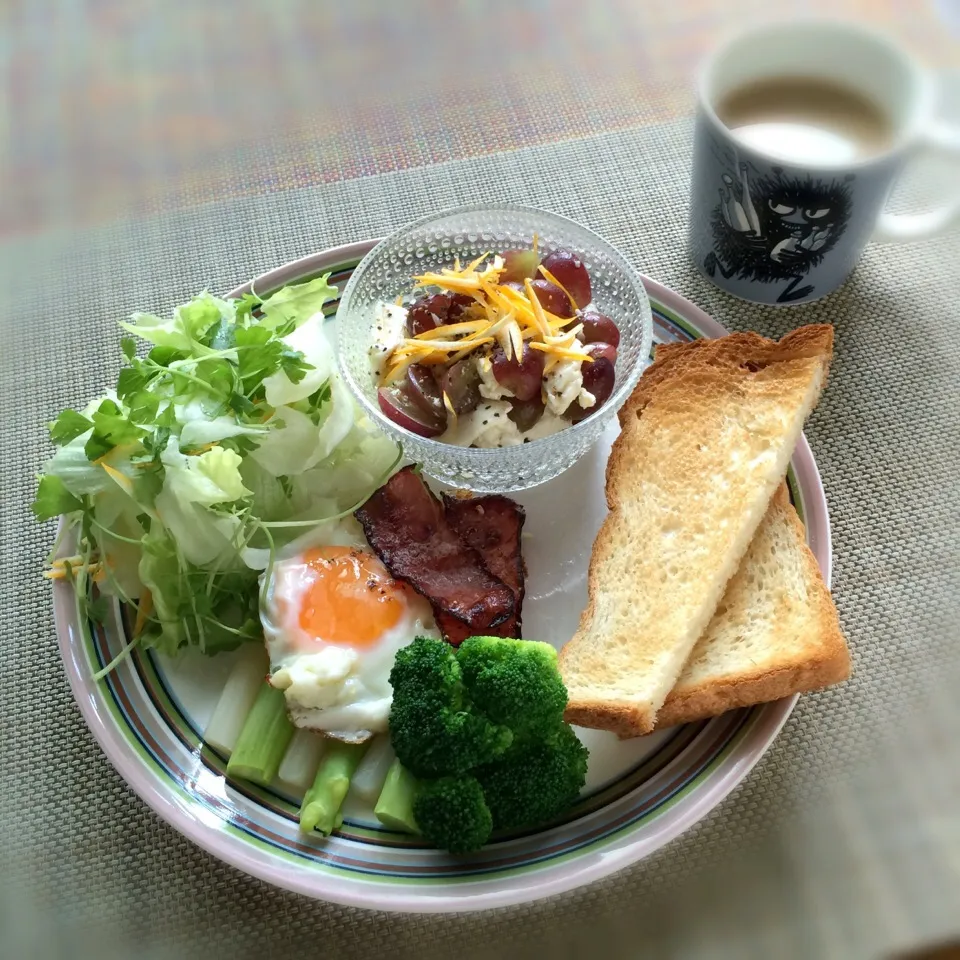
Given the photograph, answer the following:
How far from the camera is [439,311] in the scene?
220 cm

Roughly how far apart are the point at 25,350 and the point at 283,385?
1.19m

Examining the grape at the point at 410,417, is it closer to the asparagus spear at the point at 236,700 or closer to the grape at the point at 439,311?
the grape at the point at 439,311

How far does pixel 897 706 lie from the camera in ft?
7.17

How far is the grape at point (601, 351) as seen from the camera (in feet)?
7.17

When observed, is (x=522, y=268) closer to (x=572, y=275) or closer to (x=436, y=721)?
(x=572, y=275)

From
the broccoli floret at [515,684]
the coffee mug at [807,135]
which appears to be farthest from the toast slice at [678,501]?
the coffee mug at [807,135]

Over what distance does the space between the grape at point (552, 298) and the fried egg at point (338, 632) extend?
2.41 feet

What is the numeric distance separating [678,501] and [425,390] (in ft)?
2.23

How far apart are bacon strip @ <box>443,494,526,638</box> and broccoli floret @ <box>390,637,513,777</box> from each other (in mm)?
311

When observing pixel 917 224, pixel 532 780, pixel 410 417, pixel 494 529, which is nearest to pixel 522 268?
pixel 410 417

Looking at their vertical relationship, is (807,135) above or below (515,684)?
above

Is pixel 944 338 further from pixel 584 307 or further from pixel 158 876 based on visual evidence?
Answer: pixel 158 876

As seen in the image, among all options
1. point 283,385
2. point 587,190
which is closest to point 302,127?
point 587,190

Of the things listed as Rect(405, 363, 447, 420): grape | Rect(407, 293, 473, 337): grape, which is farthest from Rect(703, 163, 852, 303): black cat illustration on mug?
Rect(405, 363, 447, 420): grape
